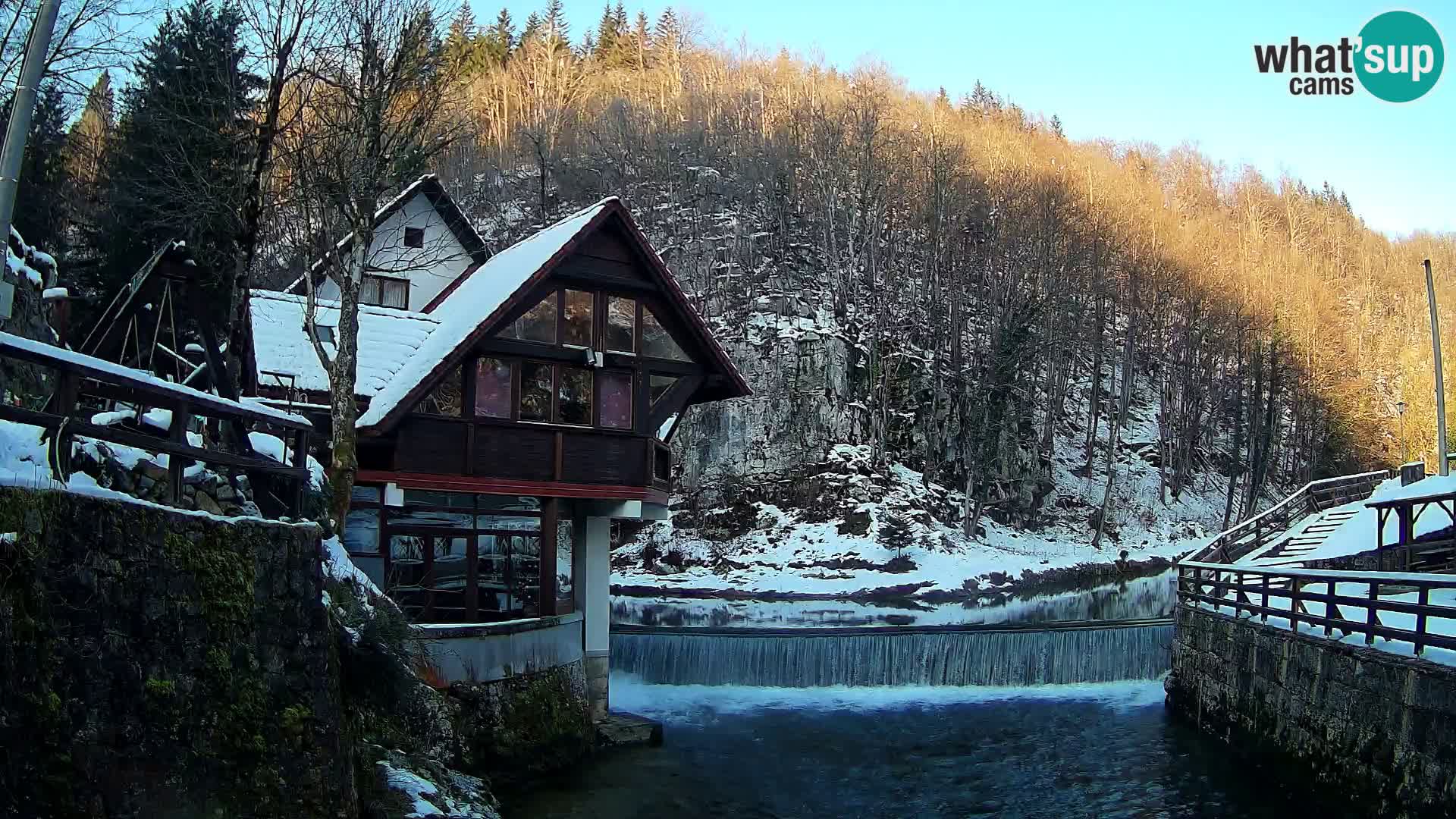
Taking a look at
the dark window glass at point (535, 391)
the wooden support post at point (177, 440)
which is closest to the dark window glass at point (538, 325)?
the dark window glass at point (535, 391)

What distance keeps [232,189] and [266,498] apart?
11.5m

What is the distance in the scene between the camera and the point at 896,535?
44.8 meters

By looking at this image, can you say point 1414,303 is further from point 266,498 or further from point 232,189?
point 266,498

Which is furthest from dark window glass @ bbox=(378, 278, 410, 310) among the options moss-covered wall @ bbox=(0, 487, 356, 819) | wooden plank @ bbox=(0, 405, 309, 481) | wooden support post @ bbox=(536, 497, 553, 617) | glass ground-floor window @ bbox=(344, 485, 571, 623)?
moss-covered wall @ bbox=(0, 487, 356, 819)

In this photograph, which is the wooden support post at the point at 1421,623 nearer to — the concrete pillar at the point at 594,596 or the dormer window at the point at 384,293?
the concrete pillar at the point at 594,596

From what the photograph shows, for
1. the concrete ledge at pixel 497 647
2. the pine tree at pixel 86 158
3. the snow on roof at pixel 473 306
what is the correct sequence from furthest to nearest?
1. the pine tree at pixel 86 158
2. the snow on roof at pixel 473 306
3. the concrete ledge at pixel 497 647

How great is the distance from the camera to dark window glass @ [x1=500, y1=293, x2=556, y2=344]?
2145 centimetres

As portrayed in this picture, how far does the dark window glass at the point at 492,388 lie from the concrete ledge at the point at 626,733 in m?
6.03

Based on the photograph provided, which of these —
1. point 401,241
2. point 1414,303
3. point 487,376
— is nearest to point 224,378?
point 487,376

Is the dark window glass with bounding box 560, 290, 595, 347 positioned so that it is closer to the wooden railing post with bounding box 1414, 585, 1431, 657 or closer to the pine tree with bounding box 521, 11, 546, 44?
the wooden railing post with bounding box 1414, 585, 1431, 657

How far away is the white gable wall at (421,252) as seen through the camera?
29.9m

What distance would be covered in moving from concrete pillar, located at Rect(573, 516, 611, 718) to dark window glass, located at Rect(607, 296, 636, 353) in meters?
3.52

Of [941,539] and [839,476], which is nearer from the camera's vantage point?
[941,539]

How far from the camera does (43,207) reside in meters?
34.5
